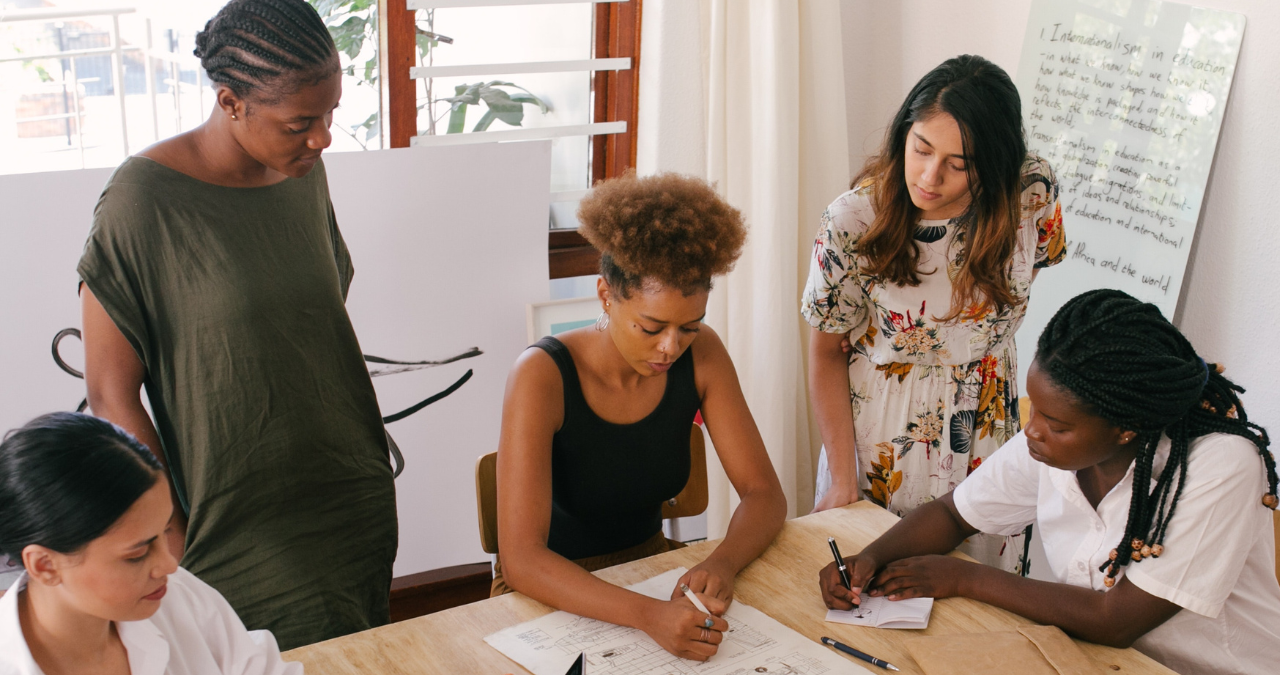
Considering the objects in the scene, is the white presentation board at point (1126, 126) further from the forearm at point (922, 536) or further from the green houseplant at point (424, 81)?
the green houseplant at point (424, 81)

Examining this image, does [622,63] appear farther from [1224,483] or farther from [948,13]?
[1224,483]

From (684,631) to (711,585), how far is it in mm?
150

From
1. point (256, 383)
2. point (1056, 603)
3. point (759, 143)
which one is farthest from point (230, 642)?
point (759, 143)

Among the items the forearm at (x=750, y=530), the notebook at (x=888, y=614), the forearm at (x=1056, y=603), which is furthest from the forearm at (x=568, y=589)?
the forearm at (x=1056, y=603)

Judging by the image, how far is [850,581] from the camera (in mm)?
1538

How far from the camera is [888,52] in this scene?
3193 mm

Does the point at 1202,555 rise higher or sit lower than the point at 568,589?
higher

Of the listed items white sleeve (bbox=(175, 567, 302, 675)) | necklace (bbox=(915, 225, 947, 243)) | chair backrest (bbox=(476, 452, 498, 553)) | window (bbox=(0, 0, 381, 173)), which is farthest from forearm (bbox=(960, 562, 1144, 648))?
window (bbox=(0, 0, 381, 173))

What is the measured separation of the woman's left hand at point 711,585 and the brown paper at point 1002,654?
0.27m

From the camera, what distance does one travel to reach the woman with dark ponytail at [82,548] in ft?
3.35

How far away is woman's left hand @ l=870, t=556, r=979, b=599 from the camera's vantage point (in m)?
1.53

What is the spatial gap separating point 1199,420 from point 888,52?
2057 mm

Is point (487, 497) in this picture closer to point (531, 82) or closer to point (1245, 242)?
point (531, 82)

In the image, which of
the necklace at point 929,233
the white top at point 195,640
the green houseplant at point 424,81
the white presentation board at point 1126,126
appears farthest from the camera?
the green houseplant at point 424,81
